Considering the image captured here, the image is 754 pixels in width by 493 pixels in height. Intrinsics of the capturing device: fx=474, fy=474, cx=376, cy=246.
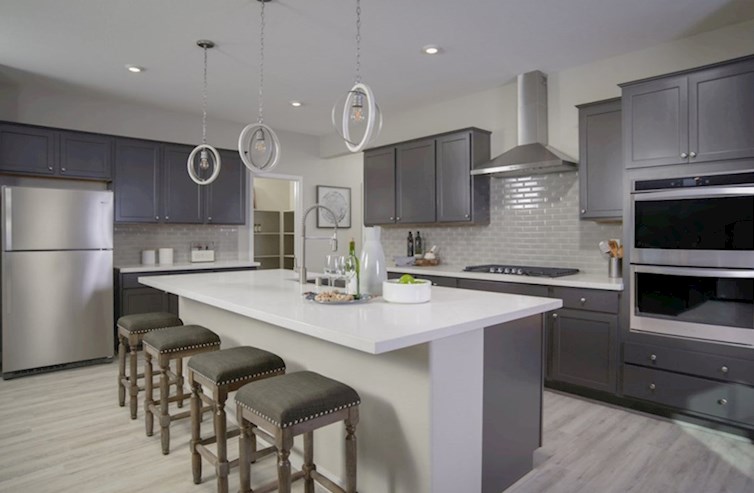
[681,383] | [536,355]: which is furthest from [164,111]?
[681,383]

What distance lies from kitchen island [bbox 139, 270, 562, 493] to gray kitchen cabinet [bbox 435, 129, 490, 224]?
2212 millimetres

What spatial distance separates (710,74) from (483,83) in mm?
2061

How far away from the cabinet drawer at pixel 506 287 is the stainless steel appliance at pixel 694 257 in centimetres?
67

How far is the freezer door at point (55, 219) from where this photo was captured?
4.07m

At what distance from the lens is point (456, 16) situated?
10.6ft

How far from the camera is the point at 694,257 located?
296cm

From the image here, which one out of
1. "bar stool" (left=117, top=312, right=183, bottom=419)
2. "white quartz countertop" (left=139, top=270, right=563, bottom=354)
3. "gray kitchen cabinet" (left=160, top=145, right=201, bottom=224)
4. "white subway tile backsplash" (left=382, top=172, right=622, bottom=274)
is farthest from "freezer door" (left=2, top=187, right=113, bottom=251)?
"white subway tile backsplash" (left=382, top=172, right=622, bottom=274)

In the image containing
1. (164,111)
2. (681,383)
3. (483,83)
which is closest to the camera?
(681,383)

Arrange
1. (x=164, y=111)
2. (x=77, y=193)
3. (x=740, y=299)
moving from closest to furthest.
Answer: (x=740, y=299) < (x=77, y=193) < (x=164, y=111)

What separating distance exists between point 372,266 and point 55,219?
340 cm

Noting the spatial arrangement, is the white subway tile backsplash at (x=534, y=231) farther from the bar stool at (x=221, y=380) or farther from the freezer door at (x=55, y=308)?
the freezer door at (x=55, y=308)

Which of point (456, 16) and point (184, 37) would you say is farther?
point (184, 37)

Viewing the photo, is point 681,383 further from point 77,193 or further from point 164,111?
point 164,111

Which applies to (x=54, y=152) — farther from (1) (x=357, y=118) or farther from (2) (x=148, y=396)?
(1) (x=357, y=118)
